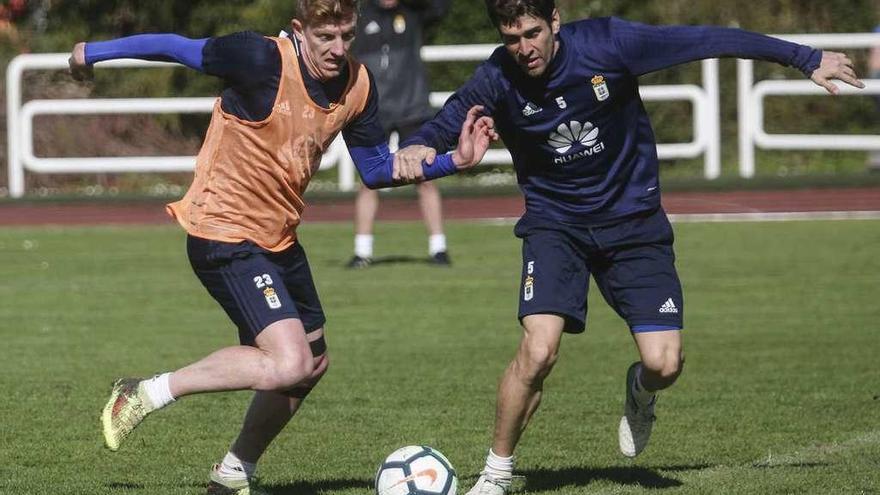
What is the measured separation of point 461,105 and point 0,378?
3639 millimetres

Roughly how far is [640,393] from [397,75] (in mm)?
7425

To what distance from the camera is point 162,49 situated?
6035mm

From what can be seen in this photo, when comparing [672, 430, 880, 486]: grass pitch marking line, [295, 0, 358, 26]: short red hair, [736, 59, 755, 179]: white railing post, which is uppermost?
[295, 0, 358, 26]: short red hair

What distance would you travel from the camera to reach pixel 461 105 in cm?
633

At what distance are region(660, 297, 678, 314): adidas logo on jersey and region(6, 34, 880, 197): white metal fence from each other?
1179 centimetres

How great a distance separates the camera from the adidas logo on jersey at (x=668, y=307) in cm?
631

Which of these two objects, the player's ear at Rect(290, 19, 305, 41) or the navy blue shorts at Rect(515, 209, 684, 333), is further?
the navy blue shorts at Rect(515, 209, 684, 333)

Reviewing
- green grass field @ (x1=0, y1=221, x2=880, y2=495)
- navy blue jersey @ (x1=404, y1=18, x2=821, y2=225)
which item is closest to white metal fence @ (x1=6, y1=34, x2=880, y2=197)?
green grass field @ (x1=0, y1=221, x2=880, y2=495)

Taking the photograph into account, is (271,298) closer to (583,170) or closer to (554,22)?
(583,170)

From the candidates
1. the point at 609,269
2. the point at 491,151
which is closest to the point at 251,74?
the point at 609,269

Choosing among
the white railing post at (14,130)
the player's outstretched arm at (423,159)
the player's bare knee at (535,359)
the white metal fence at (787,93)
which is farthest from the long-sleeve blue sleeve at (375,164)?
the white railing post at (14,130)

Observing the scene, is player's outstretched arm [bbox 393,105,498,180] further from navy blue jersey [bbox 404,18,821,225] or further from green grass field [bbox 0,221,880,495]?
green grass field [bbox 0,221,880,495]

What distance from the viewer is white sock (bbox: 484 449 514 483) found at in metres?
6.15

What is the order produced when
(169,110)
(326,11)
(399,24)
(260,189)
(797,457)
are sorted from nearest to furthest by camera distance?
(326,11)
(260,189)
(797,457)
(399,24)
(169,110)
